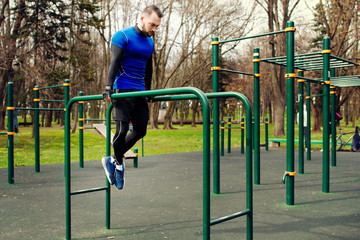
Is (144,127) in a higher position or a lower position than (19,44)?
lower

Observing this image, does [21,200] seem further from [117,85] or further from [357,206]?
[357,206]

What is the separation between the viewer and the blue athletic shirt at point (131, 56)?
2.87m

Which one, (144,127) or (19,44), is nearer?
(144,127)

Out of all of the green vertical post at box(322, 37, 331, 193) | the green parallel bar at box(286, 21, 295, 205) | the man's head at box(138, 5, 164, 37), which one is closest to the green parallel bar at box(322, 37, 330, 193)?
the green vertical post at box(322, 37, 331, 193)

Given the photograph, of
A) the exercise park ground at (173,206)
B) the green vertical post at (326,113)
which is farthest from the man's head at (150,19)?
the green vertical post at (326,113)

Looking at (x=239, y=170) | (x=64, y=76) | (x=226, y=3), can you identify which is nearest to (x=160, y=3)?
(x=226, y=3)

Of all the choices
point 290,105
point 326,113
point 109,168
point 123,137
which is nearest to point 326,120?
point 326,113

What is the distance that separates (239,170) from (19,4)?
1319cm

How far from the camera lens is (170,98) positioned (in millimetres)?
2871

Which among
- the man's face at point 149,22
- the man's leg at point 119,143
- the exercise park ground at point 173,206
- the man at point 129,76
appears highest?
the man's face at point 149,22

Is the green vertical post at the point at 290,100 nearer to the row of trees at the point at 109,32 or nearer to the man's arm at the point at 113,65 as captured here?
the man's arm at the point at 113,65

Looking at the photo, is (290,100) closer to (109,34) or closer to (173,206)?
(173,206)

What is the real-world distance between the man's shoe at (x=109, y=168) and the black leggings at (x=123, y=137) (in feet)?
0.18

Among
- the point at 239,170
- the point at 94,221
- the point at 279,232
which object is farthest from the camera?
the point at 239,170
